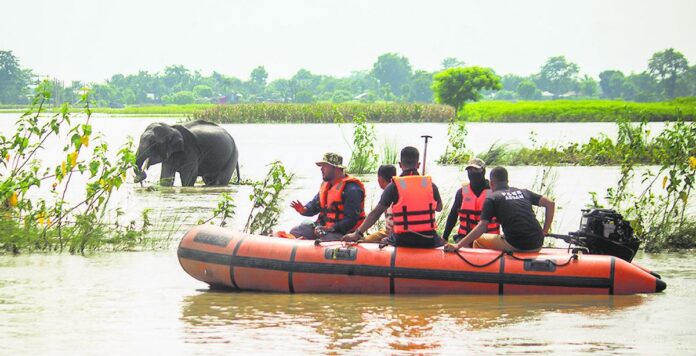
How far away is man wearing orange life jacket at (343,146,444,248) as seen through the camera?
9906 mm

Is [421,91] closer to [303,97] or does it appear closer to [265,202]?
[303,97]

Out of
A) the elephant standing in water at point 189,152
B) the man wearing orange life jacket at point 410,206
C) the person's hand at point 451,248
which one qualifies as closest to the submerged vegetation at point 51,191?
the man wearing orange life jacket at point 410,206

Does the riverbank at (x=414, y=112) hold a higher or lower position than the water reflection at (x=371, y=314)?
higher

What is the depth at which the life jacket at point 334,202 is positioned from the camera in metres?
10.6

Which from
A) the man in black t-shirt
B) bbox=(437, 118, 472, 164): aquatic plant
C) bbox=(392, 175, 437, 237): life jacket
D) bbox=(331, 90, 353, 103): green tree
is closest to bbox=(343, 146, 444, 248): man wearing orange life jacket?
bbox=(392, 175, 437, 237): life jacket

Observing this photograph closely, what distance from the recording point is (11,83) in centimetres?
12138

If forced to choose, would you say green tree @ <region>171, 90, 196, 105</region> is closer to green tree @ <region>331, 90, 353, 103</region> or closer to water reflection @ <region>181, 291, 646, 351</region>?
green tree @ <region>331, 90, 353, 103</region>

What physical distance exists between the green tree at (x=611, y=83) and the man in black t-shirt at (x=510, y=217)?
587 feet

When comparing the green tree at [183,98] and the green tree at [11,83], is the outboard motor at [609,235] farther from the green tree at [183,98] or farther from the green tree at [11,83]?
the green tree at [183,98]

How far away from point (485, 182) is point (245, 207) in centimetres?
849

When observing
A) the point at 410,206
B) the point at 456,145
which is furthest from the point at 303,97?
the point at 410,206

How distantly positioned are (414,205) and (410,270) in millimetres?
579

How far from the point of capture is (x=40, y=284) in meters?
11.0

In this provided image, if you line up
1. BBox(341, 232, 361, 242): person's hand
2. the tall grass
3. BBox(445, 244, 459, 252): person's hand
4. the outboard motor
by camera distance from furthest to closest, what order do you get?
the tall grass, the outboard motor, BBox(341, 232, 361, 242): person's hand, BBox(445, 244, 459, 252): person's hand
